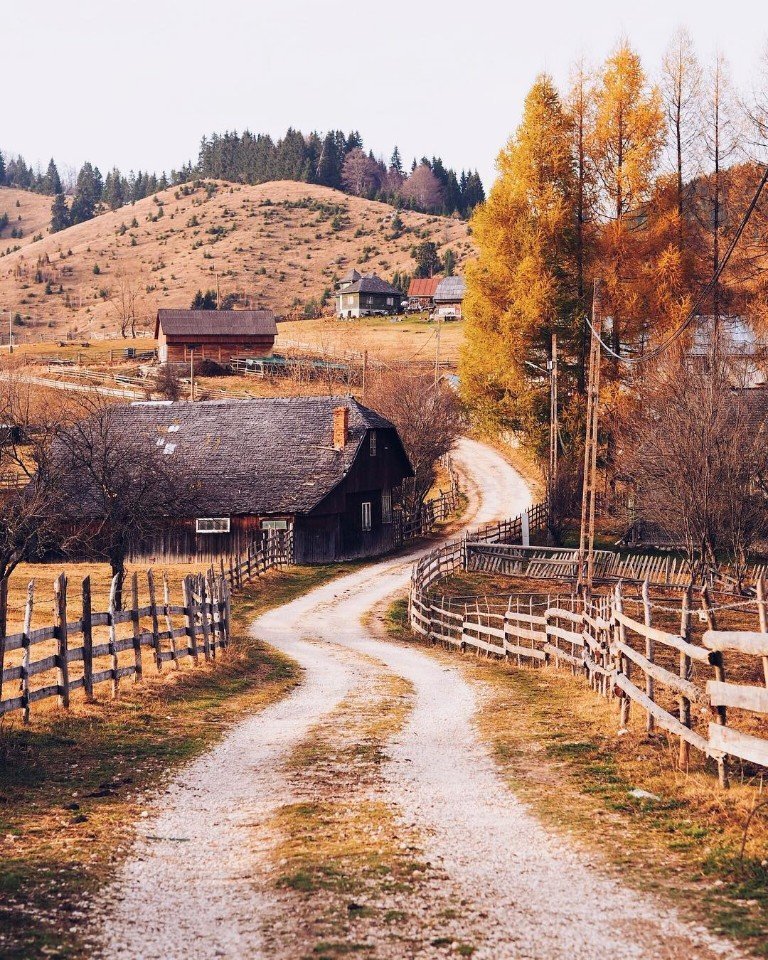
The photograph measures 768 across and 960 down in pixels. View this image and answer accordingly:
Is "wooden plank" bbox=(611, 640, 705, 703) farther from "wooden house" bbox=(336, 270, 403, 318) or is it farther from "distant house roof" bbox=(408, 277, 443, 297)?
"distant house roof" bbox=(408, 277, 443, 297)

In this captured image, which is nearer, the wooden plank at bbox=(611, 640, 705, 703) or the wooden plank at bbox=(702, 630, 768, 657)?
the wooden plank at bbox=(702, 630, 768, 657)

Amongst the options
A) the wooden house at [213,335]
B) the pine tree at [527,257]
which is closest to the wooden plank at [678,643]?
the pine tree at [527,257]

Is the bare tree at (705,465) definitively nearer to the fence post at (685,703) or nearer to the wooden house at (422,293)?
the fence post at (685,703)

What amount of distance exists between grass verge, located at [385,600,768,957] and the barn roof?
1234 inches

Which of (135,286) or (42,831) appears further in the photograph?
(135,286)

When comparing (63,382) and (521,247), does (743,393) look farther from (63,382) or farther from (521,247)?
Answer: (63,382)

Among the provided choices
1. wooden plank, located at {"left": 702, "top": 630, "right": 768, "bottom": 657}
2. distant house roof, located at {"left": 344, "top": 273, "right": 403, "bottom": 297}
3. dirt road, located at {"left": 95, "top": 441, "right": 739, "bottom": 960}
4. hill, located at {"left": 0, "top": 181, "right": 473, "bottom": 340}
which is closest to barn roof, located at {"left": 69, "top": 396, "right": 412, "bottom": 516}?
dirt road, located at {"left": 95, "top": 441, "right": 739, "bottom": 960}

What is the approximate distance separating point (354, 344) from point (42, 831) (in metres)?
108

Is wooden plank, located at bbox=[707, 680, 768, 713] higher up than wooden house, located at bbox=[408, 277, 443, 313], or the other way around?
wooden house, located at bbox=[408, 277, 443, 313]

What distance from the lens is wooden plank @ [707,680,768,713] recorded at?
1030 cm

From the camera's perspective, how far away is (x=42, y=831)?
35.6 feet

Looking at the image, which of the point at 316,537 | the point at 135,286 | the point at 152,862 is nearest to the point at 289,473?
the point at 316,537

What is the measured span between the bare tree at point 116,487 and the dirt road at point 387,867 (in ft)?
60.5

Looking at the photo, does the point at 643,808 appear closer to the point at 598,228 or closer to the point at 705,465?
the point at 705,465
